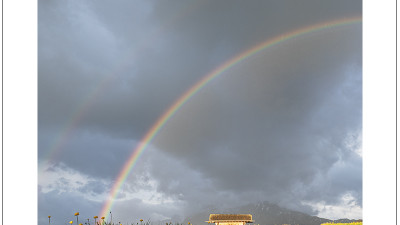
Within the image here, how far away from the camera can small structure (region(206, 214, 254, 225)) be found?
14.7 meters

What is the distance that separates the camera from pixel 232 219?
1473cm

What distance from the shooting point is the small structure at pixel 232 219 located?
14711 mm
